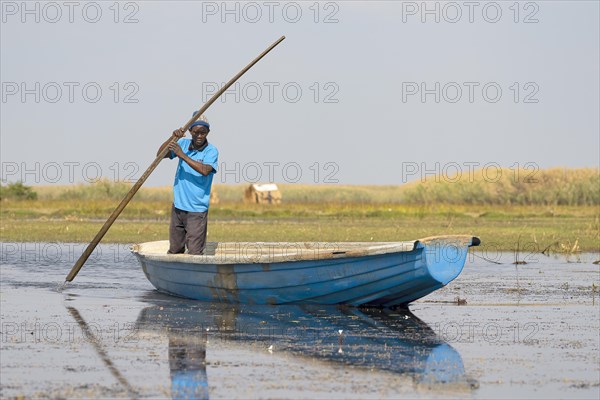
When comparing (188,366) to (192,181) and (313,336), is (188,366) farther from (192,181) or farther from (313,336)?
(192,181)

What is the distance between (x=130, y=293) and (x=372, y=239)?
10.5 m

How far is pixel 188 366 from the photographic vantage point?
8555 mm

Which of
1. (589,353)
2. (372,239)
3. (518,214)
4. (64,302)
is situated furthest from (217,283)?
A: (518,214)

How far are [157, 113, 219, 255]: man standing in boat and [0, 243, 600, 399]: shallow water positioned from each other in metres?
0.83

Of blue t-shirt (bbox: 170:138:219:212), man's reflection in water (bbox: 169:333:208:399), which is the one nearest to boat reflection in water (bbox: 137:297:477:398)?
man's reflection in water (bbox: 169:333:208:399)

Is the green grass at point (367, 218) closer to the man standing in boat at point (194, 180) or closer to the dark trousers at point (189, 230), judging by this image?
the dark trousers at point (189, 230)

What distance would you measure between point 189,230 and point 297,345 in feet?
12.9

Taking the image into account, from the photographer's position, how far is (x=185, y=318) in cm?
1175

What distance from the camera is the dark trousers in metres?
13.3

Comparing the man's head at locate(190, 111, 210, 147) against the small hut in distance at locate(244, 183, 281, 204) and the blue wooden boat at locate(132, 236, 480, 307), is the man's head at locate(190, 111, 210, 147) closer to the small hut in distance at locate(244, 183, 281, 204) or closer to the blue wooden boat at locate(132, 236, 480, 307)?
the blue wooden boat at locate(132, 236, 480, 307)

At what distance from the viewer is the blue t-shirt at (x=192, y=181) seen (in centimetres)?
1316

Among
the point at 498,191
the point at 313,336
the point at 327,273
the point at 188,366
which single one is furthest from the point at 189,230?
the point at 498,191

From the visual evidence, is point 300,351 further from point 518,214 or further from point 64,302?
point 518,214

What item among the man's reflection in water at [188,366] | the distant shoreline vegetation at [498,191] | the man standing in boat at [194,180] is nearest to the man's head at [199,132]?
the man standing in boat at [194,180]
